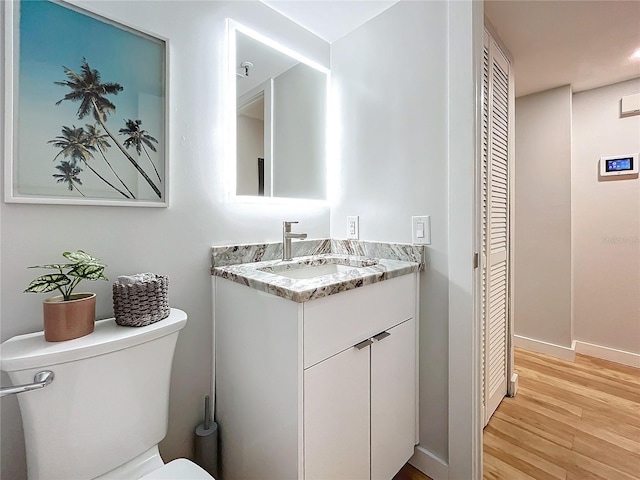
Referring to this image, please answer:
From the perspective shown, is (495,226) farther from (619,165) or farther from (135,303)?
(135,303)

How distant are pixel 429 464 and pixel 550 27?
7.71 feet

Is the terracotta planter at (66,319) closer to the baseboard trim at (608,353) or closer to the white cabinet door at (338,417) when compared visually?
the white cabinet door at (338,417)

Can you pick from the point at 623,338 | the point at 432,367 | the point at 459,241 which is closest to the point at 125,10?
the point at 459,241

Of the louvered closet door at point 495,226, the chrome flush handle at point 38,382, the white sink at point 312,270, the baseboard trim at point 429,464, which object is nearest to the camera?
the chrome flush handle at point 38,382

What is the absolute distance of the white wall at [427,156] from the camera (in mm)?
1202

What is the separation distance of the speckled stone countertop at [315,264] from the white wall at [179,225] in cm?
7

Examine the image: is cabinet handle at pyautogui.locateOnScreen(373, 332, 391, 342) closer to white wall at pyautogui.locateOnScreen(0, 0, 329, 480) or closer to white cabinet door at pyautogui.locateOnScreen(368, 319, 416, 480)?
white cabinet door at pyautogui.locateOnScreen(368, 319, 416, 480)

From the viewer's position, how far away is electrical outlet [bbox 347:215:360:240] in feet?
5.29

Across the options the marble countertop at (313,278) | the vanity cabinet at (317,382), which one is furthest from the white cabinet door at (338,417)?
the marble countertop at (313,278)

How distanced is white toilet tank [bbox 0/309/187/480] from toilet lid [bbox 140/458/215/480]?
5.0 inches

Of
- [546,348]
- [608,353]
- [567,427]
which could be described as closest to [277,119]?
[567,427]

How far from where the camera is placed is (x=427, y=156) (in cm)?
132

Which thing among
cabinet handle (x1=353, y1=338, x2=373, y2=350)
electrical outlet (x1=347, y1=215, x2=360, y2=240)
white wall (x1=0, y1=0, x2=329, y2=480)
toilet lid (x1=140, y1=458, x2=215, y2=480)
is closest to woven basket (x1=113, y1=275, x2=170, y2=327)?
white wall (x1=0, y1=0, x2=329, y2=480)

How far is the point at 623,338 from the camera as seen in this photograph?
2.38 meters
